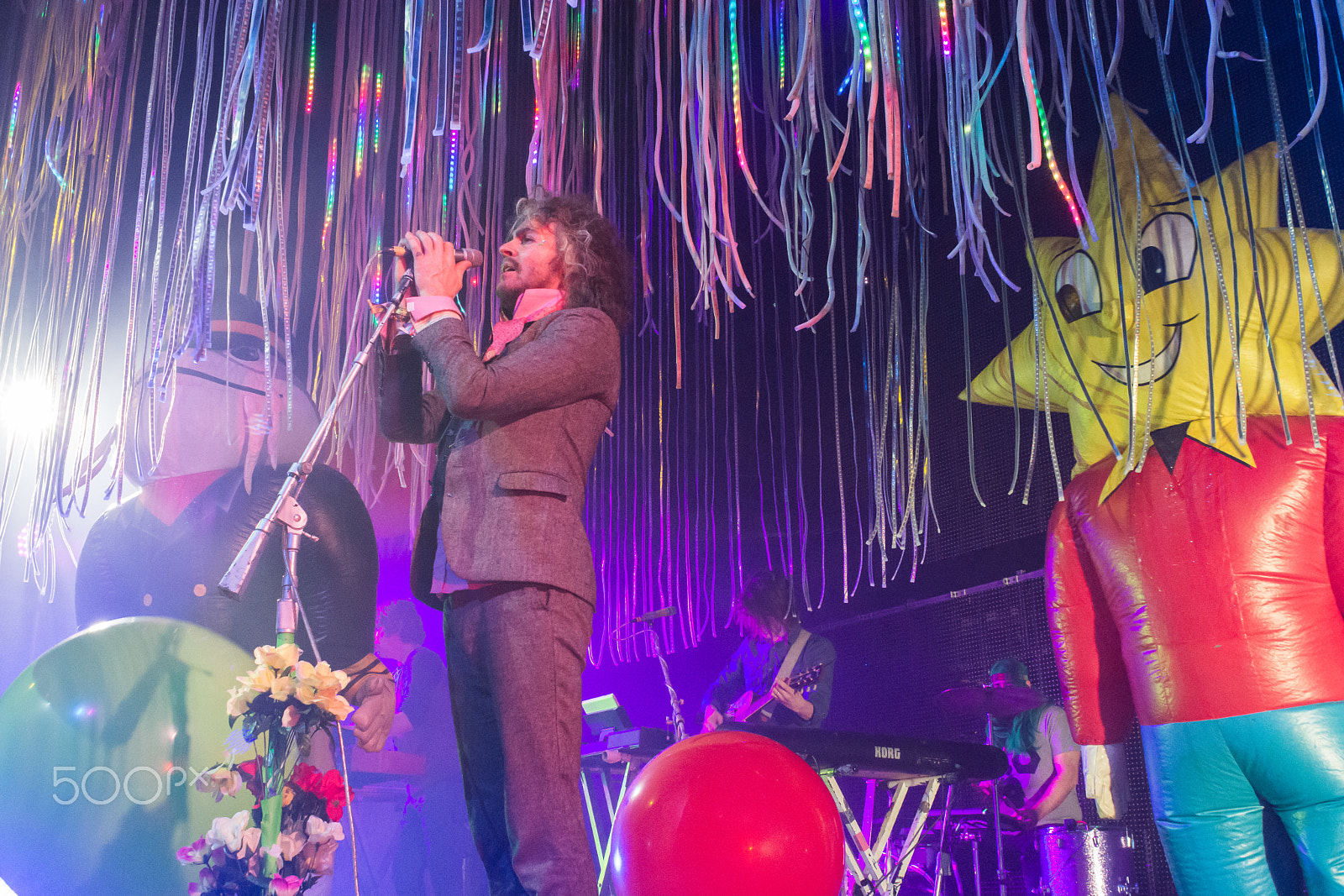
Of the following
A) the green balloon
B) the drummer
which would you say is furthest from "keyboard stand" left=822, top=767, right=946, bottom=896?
the green balloon

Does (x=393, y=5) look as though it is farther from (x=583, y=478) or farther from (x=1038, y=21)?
(x=1038, y=21)

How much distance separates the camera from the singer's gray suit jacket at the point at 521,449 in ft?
4.71

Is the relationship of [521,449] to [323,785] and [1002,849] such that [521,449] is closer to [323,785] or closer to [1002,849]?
[323,785]

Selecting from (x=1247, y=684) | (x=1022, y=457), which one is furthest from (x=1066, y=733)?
(x=1247, y=684)

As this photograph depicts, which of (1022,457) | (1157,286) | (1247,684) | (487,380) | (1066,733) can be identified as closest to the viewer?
(487,380)

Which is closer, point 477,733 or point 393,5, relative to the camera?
point 477,733

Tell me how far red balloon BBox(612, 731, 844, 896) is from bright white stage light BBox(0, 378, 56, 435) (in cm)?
200

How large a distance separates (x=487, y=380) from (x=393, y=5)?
1787mm

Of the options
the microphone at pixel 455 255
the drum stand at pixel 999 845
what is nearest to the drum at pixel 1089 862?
the drum stand at pixel 999 845

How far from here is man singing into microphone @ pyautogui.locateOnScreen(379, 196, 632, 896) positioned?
1355mm

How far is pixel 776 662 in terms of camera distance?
4.04m

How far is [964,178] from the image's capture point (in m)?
1.44

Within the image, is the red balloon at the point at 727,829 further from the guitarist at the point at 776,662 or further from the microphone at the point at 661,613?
the guitarist at the point at 776,662

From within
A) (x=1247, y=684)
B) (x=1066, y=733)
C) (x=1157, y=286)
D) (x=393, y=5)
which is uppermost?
(x=393, y=5)
